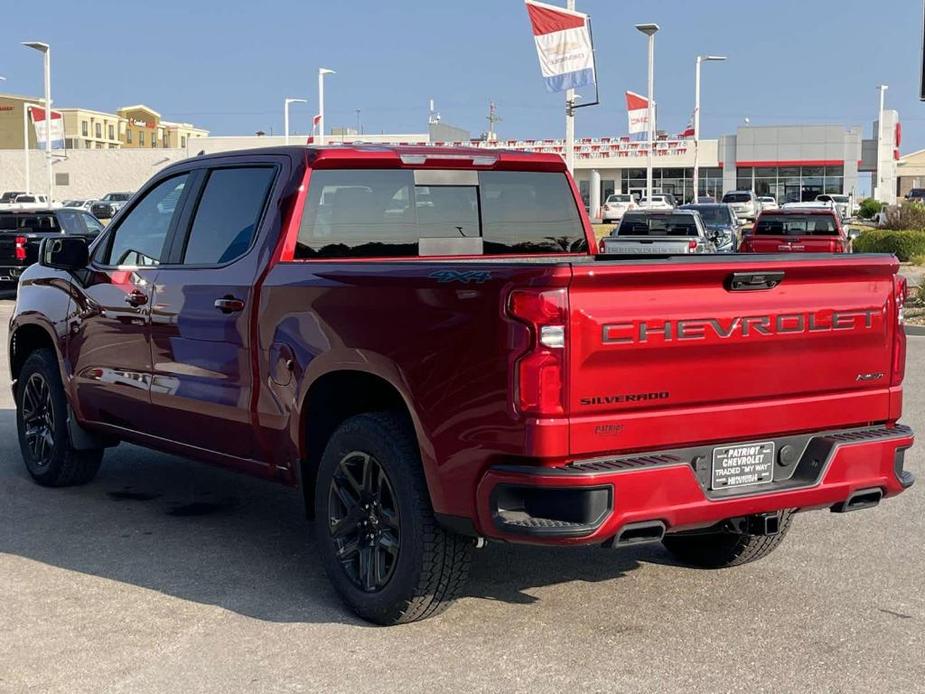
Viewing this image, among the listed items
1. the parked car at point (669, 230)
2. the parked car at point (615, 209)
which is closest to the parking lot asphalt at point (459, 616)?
the parked car at point (669, 230)

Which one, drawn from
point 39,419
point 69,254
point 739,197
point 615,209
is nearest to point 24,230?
point 39,419

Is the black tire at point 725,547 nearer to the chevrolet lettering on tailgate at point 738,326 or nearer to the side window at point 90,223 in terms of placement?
the chevrolet lettering on tailgate at point 738,326

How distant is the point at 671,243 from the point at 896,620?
18.0m

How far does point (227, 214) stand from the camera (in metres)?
6.37

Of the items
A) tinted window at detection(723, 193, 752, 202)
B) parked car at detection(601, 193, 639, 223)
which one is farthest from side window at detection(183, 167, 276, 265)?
tinted window at detection(723, 193, 752, 202)

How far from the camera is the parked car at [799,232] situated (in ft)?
80.1

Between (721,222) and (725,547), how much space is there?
92.4ft

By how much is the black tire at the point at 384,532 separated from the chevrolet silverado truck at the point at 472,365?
0.4 inches

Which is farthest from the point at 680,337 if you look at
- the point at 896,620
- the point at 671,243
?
the point at 671,243

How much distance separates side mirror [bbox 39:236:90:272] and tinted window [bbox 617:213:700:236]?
705 inches

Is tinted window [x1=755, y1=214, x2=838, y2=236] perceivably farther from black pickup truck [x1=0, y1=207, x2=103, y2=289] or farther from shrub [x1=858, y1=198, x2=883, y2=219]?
shrub [x1=858, y1=198, x2=883, y2=219]

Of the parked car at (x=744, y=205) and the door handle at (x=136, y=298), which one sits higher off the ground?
the parked car at (x=744, y=205)

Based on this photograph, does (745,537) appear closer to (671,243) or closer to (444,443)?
(444,443)

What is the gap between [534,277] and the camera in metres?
4.43
